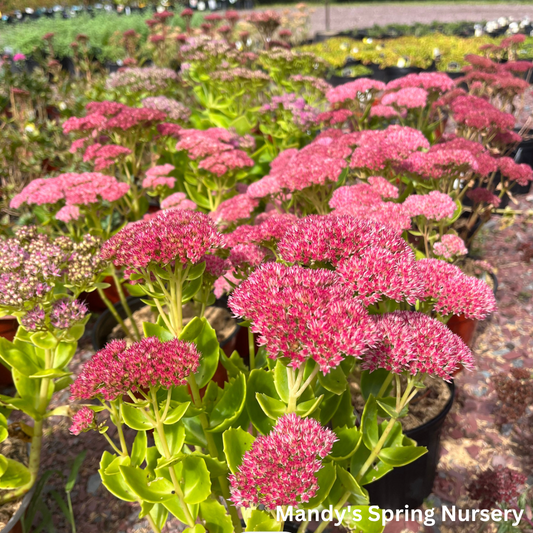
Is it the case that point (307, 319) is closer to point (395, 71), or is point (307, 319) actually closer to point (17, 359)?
point (17, 359)

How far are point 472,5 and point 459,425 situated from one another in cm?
3179

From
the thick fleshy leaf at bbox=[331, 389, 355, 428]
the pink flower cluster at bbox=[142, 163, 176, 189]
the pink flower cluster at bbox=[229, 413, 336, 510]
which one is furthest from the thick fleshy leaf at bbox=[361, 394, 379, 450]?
the pink flower cluster at bbox=[142, 163, 176, 189]

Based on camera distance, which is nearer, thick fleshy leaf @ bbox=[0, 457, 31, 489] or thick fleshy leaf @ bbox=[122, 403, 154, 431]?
thick fleshy leaf @ bbox=[122, 403, 154, 431]

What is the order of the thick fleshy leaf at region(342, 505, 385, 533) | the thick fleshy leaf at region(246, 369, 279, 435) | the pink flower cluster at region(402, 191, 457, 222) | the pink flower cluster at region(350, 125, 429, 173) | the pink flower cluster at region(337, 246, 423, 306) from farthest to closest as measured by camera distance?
the pink flower cluster at region(350, 125, 429, 173), the pink flower cluster at region(402, 191, 457, 222), the thick fleshy leaf at region(246, 369, 279, 435), the thick fleshy leaf at region(342, 505, 385, 533), the pink flower cluster at region(337, 246, 423, 306)

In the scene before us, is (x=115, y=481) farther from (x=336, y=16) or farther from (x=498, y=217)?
(x=336, y=16)

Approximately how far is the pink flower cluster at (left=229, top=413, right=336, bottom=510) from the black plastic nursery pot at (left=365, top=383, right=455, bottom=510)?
91 cm

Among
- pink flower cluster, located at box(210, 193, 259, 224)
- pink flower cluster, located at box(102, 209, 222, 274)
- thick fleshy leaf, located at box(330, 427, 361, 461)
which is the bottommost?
thick fleshy leaf, located at box(330, 427, 361, 461)

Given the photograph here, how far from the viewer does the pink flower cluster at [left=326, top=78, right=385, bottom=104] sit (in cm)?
354

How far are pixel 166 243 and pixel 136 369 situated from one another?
43 cm

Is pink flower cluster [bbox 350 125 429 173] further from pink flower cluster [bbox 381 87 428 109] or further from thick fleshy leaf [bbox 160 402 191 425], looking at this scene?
thick fleshy leaf [bbox 160 402 191 425]

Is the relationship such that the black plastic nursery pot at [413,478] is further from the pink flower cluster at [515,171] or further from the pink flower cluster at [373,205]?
the pink flower cluster at [515,171]

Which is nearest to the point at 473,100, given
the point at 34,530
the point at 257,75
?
the point at 257,75

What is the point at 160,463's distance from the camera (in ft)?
4.83

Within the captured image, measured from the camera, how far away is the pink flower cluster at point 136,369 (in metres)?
1.33
